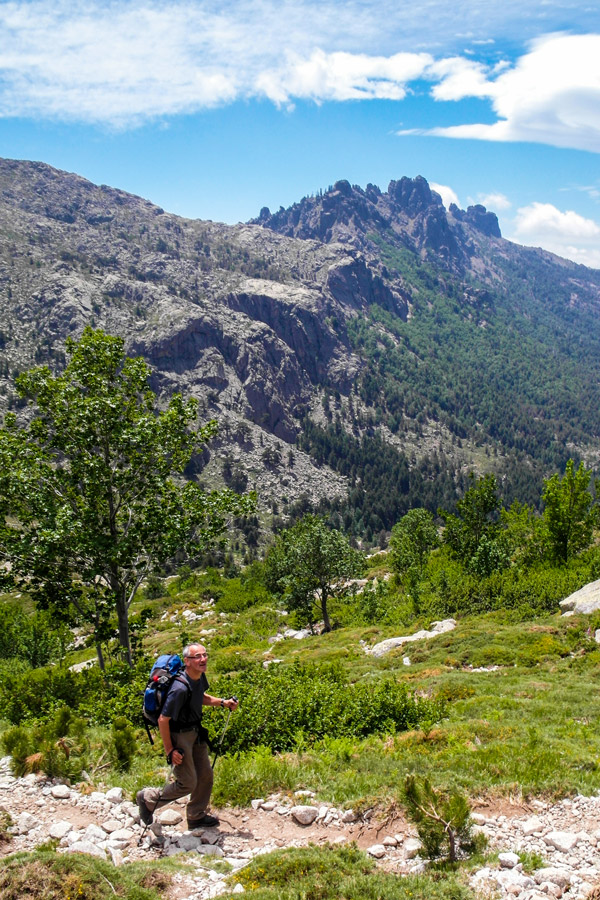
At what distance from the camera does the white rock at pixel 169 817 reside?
282 inches

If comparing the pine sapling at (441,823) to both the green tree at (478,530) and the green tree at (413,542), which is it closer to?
the green tree at (478,530)

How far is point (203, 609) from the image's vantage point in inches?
2424

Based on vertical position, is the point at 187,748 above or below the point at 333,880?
above

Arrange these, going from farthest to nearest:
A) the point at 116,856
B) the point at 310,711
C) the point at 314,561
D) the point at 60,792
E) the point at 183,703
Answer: the point at 314,561, the point at 310,711, the point at 60,792, the point at 183,703, the point at 116,856

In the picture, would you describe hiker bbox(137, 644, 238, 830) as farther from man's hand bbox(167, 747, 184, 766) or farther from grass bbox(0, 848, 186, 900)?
grass bbox(0, 848, 186, 900)

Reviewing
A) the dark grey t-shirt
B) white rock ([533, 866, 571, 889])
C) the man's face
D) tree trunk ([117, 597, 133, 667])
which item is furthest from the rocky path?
tree trunk ([117, 597, 133, 667])

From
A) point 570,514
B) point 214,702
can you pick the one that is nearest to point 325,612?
point 570,514

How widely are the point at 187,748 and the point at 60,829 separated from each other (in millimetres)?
1874

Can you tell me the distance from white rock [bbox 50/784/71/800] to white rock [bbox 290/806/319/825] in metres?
3.53

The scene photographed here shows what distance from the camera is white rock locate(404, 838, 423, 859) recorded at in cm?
631

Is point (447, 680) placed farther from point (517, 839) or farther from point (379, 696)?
point (517, 839)

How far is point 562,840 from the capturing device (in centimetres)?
623

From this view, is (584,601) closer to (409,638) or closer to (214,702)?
(409,638)

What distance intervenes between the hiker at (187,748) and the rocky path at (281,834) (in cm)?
31
